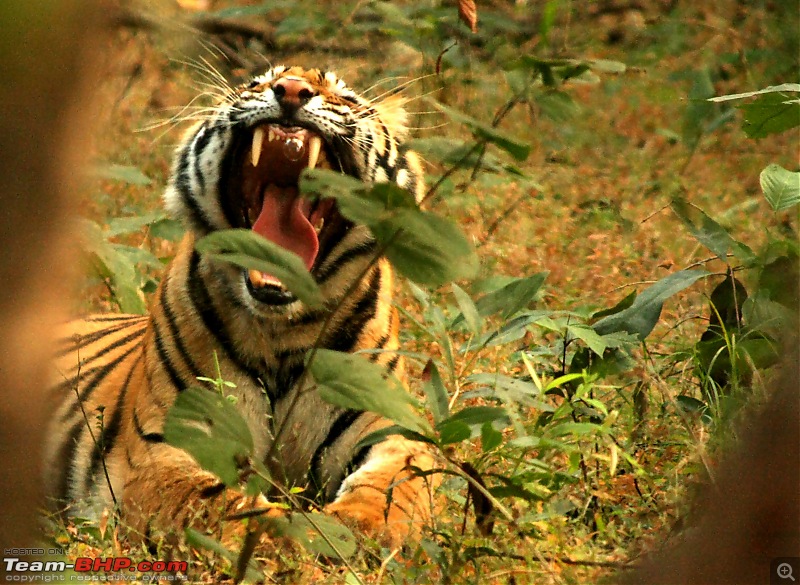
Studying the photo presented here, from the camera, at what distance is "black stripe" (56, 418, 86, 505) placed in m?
3.08

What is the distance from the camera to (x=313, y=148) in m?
2.92

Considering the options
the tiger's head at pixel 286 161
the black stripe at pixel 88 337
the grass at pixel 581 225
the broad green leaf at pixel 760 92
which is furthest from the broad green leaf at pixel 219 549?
the black stripe at pixel 88 337

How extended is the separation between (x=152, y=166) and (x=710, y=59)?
3.13 metres

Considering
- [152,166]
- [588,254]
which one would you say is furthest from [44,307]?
[152,166]


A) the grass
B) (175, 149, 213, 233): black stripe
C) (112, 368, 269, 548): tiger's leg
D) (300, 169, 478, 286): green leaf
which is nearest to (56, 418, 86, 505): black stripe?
(112, 368, 269, 548): tiger's leg

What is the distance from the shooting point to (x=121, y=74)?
5.89 meters

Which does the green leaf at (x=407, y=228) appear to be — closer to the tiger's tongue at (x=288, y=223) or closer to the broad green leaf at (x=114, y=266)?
the broad green leaf at (x=114, y=266)

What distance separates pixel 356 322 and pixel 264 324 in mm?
252

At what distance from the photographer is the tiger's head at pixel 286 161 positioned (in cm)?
290

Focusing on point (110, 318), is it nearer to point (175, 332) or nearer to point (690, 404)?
point (175, 332)

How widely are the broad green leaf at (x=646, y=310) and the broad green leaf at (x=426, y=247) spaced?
1.08 m

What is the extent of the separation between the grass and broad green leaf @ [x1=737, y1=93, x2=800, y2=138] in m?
0.42

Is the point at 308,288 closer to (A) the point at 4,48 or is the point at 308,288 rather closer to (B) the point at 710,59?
(A) the point at 4,48

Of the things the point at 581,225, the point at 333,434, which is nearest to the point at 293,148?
the point at 333,434
